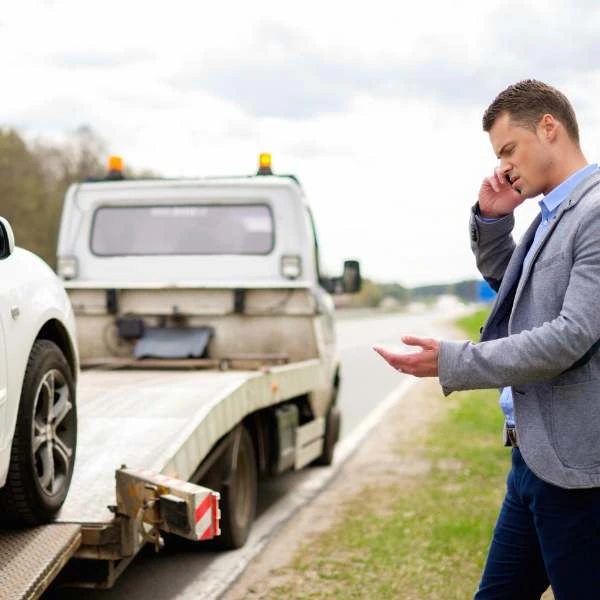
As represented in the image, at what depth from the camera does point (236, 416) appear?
6.08 meters

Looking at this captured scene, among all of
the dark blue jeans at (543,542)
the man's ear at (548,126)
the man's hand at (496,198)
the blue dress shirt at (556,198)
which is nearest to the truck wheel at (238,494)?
the dark blue jeans at (543,542)

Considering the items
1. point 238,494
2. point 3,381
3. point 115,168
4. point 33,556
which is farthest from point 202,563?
point 115,168

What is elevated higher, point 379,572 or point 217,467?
point 217,467

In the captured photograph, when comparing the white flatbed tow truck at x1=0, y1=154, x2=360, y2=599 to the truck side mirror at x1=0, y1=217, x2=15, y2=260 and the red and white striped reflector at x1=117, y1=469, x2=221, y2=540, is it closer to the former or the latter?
the red and white striped reflector at x1=117, y1=469, x2=221, y2=540

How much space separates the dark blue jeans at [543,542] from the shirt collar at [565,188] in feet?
2.50

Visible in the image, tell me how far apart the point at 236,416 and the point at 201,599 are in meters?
1.18

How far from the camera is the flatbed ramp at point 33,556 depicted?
3492mm

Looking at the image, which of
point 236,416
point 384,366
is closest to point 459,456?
point 236,416

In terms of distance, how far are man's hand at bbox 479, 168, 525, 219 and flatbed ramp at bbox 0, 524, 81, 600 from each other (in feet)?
6.59

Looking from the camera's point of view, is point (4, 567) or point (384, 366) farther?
point (384, 366)

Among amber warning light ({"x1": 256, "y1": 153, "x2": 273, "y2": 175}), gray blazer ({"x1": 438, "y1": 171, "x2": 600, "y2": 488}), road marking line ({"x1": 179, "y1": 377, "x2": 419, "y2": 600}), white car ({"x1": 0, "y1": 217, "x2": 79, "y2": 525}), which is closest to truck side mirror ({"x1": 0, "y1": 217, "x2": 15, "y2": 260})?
white car ({"x1": 0, "y1": 217, "x2": 79, "y2": 525})

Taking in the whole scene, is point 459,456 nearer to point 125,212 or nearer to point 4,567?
point 125,212

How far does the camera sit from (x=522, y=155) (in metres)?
2.87

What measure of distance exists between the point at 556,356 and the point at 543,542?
1.88ft
